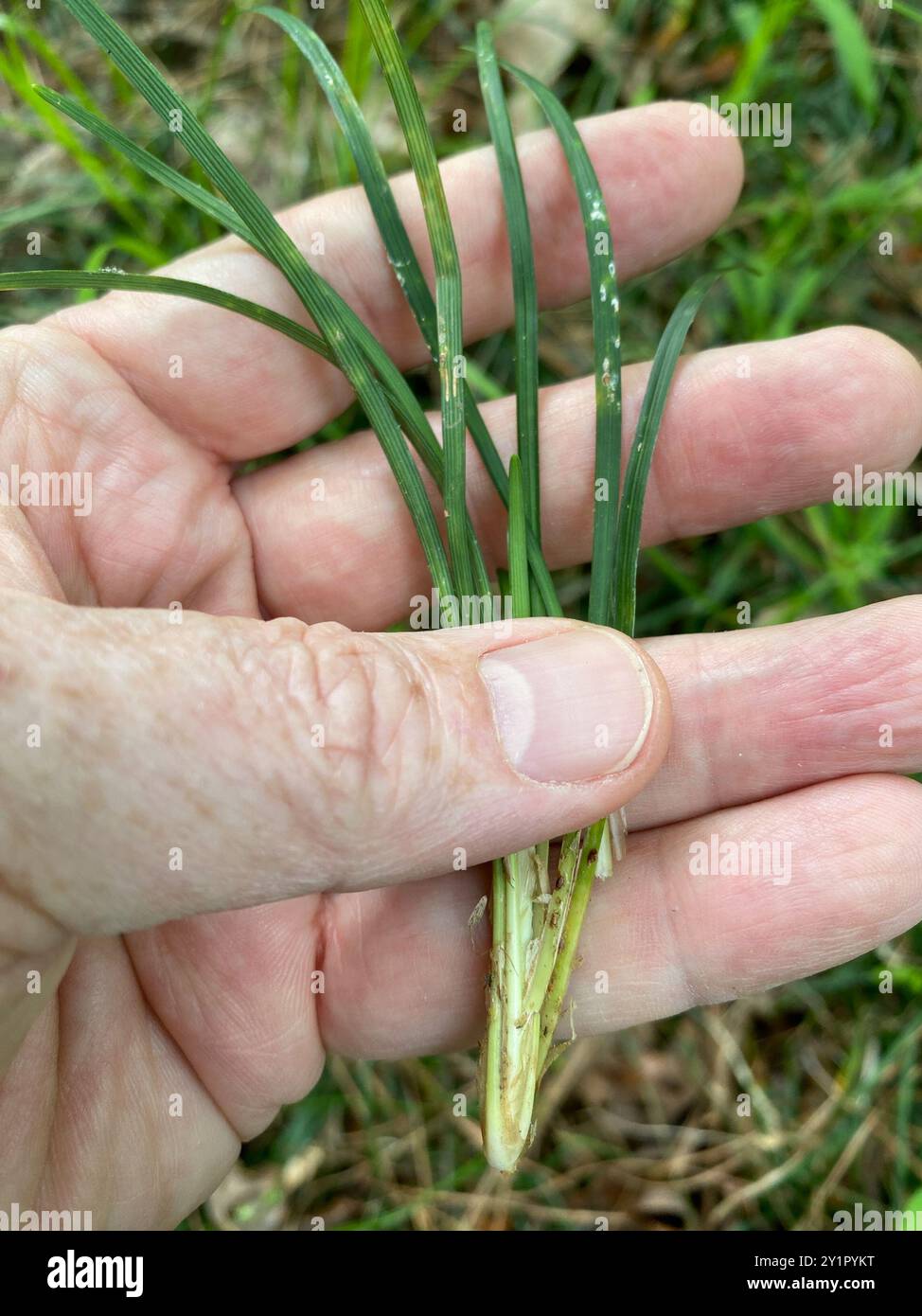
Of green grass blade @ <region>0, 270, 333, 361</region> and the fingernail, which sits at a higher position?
green grass blade @ <region>0, 270, 333, 361</region>

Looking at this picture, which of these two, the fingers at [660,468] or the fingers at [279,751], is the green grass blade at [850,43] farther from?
the fingers at [279,751]

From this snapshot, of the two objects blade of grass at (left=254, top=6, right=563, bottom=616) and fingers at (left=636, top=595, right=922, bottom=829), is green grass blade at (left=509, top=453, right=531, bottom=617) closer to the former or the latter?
blade of grass at (left=254, top=6, right=563, bottom=616)

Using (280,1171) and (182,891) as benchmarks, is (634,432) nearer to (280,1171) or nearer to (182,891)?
(182,891)

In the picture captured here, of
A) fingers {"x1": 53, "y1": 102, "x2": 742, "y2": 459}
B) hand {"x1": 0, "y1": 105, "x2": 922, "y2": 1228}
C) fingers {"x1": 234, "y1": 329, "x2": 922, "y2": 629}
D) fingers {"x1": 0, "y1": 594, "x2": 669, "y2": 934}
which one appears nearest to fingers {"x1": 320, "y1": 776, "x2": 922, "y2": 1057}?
hand {"x1": 0, "y1": 105, "x2": 922, "y2": 1228}

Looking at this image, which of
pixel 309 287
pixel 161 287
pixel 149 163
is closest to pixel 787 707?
pixel 309 287

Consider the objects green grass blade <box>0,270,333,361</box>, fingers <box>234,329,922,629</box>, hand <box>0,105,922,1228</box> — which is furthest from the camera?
fingers <box>234,329,922,629</box>

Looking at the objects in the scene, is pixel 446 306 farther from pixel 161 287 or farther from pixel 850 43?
pixel 850 43

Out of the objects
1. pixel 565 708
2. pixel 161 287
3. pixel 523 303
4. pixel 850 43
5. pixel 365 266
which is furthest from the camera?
pixel 850 43
